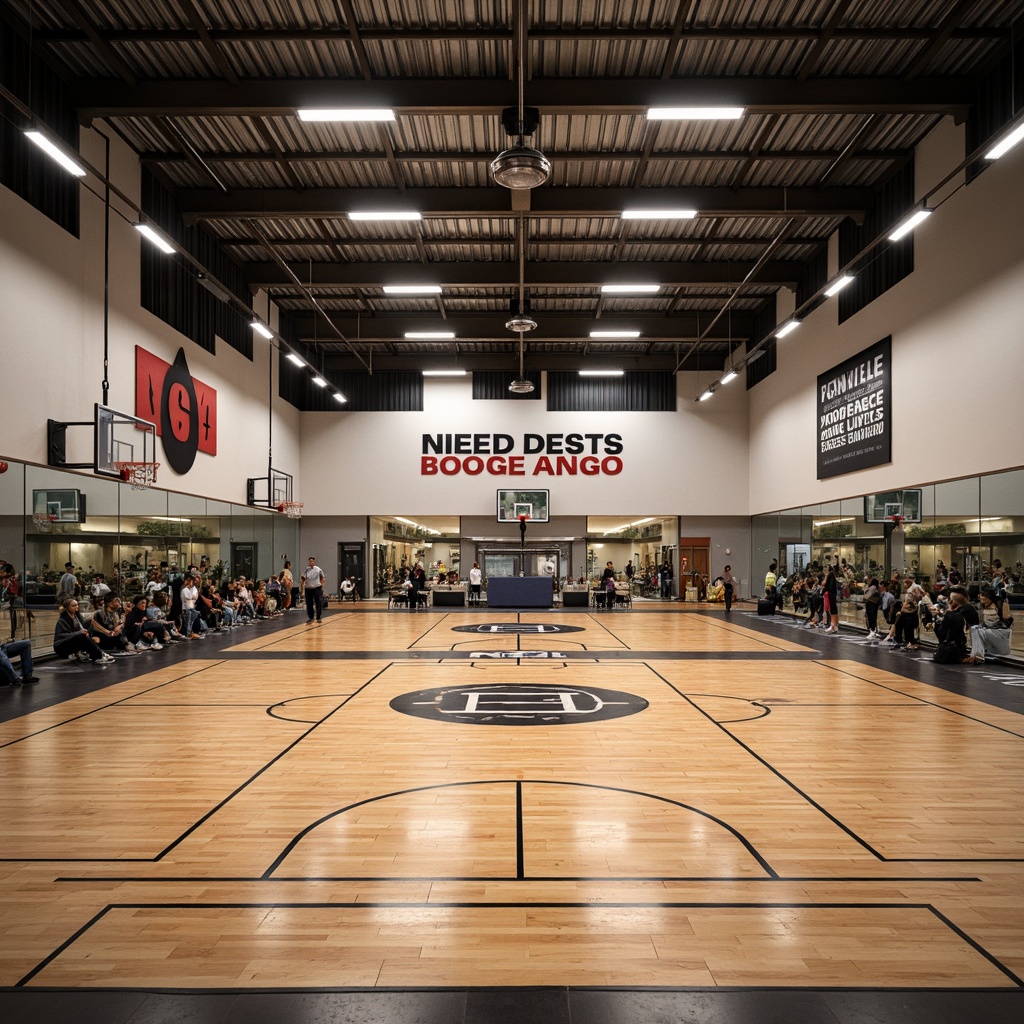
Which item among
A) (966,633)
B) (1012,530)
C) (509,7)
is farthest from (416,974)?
(966,633)

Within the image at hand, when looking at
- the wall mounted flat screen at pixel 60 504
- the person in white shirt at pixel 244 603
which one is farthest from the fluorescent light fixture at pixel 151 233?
the person in white shirt at pixel 244 603

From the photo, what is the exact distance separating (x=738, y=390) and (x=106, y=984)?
27.1m

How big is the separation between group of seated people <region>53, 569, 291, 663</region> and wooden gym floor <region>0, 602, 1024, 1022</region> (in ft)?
8.37

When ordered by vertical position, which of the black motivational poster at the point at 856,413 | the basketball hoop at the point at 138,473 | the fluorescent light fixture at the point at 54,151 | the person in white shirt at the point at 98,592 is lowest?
the person in white shirt at the point at 98,592

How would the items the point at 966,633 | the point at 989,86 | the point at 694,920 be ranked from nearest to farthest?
the point at 694,920, the point at 989,86, the point at 966,633

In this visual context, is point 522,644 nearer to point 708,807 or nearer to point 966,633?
point 966,633

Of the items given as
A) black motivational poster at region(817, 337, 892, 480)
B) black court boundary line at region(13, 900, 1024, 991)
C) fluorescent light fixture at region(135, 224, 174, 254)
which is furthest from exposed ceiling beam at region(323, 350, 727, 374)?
black court boundary line at region(13, 900, 1024, 991)

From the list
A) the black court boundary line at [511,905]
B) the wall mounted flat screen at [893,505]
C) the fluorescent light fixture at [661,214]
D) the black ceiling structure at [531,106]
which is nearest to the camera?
the black court boundary line at [511,905]

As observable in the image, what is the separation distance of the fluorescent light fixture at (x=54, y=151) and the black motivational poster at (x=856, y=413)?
14.7 metres

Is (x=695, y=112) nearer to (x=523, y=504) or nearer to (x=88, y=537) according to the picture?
(x=88, y=537)

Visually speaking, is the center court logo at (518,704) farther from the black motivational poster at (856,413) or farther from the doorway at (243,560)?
the doorway at (243,560)

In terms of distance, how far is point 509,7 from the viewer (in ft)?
32.9

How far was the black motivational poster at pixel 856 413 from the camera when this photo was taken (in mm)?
16031

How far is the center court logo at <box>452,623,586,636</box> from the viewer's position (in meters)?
16.5
